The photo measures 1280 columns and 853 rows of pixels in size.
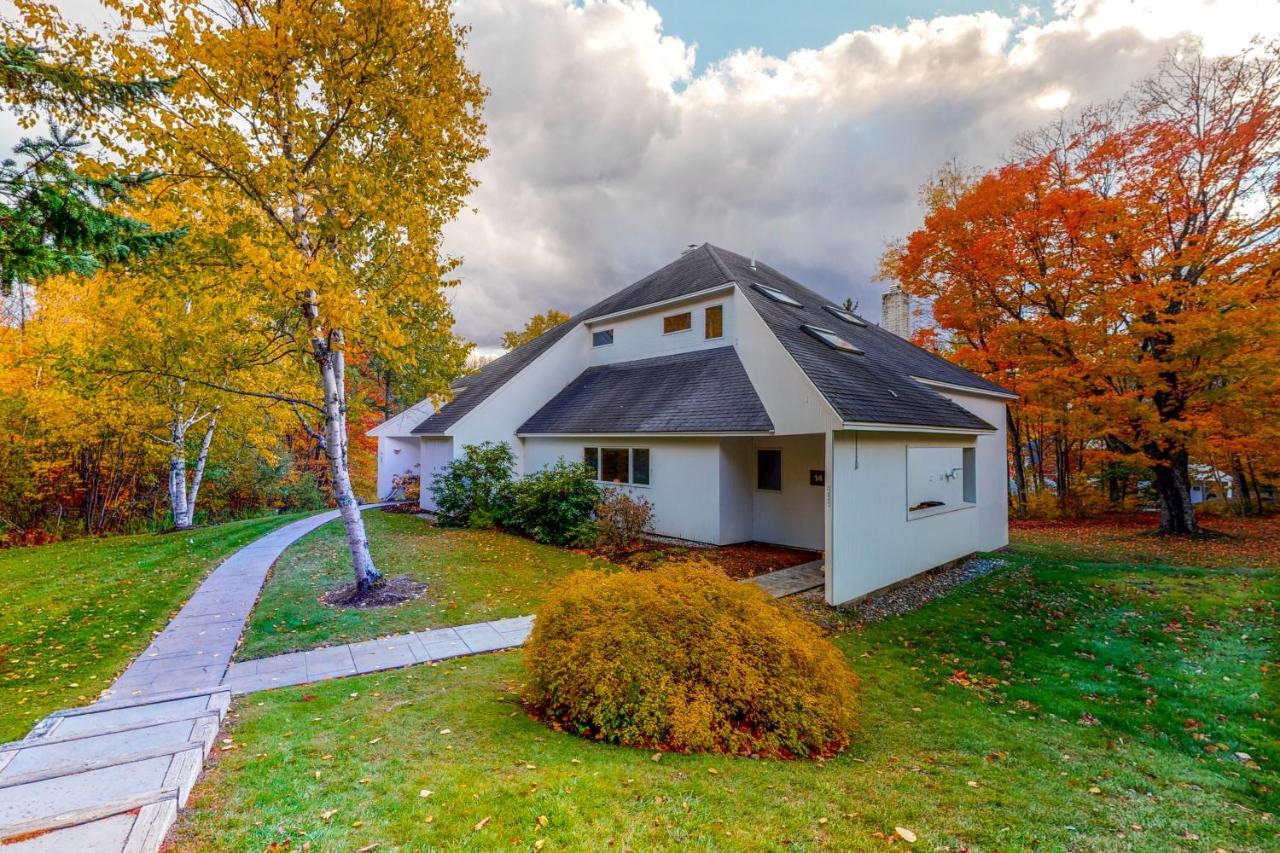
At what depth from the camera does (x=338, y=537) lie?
530 inches

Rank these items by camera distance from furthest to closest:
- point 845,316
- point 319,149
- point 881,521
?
1. point 845,316
2. point 881,521
3. point 319,149

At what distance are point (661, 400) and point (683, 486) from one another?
93.2 inches

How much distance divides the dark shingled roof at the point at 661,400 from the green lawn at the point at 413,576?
3655mm

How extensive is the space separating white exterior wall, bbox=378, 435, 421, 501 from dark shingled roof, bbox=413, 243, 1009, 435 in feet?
9.63

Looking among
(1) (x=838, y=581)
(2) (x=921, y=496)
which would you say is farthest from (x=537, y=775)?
(2) (x=921, y=496)

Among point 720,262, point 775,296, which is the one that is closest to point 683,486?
point 775,296

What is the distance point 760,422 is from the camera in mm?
10867

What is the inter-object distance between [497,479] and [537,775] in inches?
470

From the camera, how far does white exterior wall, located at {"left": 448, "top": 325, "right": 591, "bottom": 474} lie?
15.8 meters

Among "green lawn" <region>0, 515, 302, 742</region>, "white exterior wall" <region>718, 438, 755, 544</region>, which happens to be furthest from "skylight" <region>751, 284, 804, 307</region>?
"green lawn" <region>0, 515, 302, 742</region>

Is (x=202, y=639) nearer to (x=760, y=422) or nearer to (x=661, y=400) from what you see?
(x=760, y=422)

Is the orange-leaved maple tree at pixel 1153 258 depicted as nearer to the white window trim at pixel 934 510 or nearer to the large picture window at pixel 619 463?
the white window trim at pixel 934 510

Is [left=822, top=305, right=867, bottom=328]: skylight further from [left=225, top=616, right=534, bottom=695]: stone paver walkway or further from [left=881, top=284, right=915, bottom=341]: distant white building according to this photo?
[left=225, top=616, right=534, bottom=695]: stone paver walkway

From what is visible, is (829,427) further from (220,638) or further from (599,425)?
(220,638)
